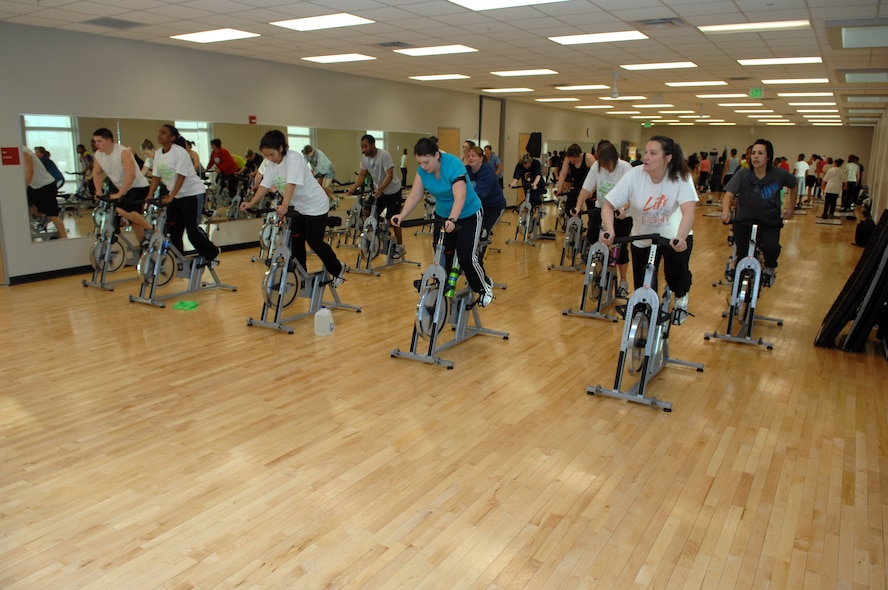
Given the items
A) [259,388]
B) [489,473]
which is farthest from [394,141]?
[489,473]

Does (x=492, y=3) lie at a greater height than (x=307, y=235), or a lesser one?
greater

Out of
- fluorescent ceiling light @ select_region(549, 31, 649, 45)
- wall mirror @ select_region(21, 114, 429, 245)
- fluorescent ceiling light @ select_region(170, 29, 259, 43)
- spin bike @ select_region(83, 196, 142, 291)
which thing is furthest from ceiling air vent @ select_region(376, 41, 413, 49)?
spin bike @ select_region(83, 196, 142, 291)

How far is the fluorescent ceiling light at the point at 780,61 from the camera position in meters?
8.07

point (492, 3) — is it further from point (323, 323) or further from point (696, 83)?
point (696, 83)

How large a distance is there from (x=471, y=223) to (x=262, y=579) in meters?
2.87

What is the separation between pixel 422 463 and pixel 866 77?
9.89 m

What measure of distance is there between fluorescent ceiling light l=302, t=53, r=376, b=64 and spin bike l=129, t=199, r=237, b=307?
11.8 ft

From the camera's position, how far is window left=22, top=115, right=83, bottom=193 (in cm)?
669

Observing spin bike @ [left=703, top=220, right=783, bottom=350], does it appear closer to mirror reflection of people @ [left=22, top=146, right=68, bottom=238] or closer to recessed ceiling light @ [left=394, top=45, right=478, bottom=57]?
recessed ceiling light @ [left=394, top=45, right=478, bottom=57]

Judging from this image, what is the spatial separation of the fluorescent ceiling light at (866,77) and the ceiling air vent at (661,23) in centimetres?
466

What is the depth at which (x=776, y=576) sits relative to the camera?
2.14 meters

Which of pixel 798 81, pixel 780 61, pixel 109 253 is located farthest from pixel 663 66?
pixel 109 253

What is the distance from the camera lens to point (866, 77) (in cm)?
936

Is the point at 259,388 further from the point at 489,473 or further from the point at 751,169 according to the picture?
the point at 751,169
